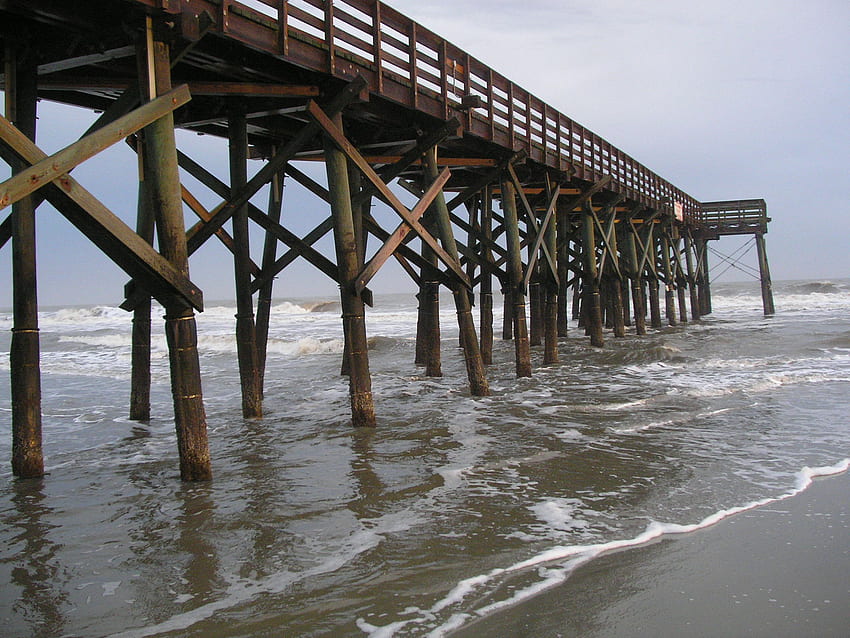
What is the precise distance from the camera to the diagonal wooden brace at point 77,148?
3441 millimetres

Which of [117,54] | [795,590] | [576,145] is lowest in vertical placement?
[795,590]

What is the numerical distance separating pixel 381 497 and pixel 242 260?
3.79m

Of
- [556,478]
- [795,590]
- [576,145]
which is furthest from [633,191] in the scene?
[795,590]

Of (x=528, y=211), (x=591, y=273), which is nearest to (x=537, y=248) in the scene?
(x=528, y=211)

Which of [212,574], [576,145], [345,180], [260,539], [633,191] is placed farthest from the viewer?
[633,191]

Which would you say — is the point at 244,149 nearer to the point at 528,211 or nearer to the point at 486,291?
the point at 528,211

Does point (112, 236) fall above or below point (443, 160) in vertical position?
below

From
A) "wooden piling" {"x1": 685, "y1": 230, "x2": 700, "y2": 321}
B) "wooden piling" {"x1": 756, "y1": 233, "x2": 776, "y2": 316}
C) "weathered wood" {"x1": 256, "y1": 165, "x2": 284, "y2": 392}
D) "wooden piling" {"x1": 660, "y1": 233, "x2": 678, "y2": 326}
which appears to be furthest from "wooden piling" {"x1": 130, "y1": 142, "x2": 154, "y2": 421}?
"wooden piling" {"x1": 756, "y1": 233, "x2": 776, "y2": 316}

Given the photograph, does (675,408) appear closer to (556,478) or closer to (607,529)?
(556,478)

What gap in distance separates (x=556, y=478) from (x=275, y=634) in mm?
2723

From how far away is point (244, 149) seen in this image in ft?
23.2

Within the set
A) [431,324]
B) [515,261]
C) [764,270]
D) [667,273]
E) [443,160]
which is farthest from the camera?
[764,270]

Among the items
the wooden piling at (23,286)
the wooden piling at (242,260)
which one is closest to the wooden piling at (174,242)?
the wooden piling at (23,286)

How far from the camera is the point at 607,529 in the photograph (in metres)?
3.78
